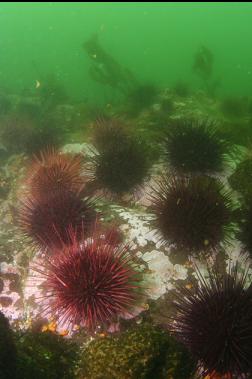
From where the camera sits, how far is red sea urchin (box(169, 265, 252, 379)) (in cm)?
435

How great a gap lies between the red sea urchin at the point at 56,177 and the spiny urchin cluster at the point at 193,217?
7.61 ft

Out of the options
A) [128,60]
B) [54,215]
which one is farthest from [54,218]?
[128,60]

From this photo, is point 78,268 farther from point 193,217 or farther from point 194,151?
point 194,151

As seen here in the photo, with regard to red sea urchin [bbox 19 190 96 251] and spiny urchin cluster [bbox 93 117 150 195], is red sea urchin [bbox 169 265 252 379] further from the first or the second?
spiny urchin cluster [bbox 93 117 150 195]

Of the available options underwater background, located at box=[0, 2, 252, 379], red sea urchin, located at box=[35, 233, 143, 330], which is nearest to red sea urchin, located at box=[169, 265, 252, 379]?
underwater background, located at box=[0, 2, 252, 379]

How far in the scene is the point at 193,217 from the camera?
586cm

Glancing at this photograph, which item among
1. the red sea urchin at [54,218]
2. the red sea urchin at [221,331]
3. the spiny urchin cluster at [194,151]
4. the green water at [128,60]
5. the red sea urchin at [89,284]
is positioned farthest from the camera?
the green water at [128,60]

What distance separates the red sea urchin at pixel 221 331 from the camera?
4.35 metres

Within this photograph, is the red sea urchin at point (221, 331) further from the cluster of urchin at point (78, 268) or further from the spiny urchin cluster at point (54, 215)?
the spiny urchin cluster at point (54, 215)

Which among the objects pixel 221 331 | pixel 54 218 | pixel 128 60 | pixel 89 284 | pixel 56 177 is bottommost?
pixel 221 331

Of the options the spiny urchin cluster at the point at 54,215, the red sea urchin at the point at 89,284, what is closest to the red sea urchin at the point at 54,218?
the spiny urchin cluster at the point at 54,215

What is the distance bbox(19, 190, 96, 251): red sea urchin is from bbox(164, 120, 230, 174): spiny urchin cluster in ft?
8.03

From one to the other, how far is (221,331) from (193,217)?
1.99 m

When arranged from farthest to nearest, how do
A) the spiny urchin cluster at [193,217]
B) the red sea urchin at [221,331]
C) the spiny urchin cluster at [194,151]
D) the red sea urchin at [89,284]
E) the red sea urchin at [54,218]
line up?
the spiny urchin cluster at [194,151]
the red sea urchin at [54,218]
the spiny urchin cluster at [193,217]
the red sea urchin at [89,284]
the red sea urchin at [221,331]
